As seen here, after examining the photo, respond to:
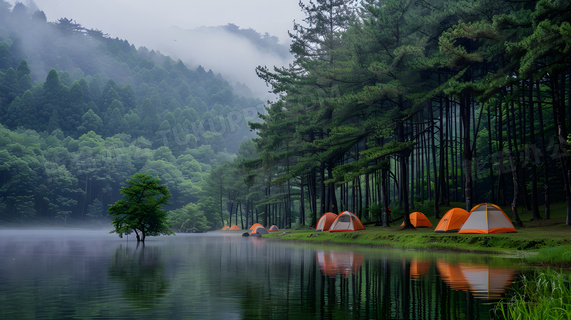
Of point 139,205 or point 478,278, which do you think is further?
point 139,205

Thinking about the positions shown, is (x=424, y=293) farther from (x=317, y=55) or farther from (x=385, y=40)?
(x=317, y=55)

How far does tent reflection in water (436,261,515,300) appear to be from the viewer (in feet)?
36.9

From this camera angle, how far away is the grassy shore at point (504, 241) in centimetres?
1706

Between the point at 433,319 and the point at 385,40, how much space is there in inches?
1309

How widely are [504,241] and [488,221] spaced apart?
4524 mm

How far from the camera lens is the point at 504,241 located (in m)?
24.0

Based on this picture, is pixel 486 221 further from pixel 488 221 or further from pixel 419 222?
pixel 419 222

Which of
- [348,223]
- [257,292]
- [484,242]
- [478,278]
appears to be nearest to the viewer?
[257,292]

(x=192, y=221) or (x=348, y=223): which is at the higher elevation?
(x=348, y=223)

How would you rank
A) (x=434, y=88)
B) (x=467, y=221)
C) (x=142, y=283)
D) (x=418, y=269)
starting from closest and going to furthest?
(x=142, y=283) < (x=418, y=269) < (x=467, y=221) < (x=434, y=88)

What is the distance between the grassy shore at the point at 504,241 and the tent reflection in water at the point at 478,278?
6.88 ft

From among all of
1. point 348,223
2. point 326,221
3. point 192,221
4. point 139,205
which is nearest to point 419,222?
point 348,223

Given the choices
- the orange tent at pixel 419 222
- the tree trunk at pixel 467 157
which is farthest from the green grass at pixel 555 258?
the orange tent at pixel 419 222

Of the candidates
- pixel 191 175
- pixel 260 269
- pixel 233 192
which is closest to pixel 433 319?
pixel 260 269
